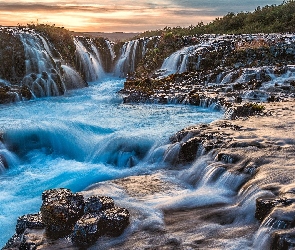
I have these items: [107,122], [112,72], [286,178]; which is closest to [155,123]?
[107,122]

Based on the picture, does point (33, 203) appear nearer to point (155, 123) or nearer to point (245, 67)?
point (155, 123)

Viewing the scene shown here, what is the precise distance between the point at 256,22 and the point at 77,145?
28.9m

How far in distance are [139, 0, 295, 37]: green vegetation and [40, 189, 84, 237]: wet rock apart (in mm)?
30665

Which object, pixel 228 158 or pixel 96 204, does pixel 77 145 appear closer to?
pixel 228 158

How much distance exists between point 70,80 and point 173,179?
19.2 m

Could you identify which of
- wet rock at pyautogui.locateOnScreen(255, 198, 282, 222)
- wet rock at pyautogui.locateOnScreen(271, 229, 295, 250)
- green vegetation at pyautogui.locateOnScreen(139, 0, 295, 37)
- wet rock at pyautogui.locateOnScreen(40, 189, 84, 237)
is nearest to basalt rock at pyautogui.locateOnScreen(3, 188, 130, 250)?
wet rock at pyautogui.locateOnScreen(40, 189, 84, 237)

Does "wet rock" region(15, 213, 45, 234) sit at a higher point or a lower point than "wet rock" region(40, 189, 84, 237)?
lower

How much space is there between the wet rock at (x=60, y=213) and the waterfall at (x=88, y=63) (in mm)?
25174

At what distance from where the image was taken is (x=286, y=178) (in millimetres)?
8555

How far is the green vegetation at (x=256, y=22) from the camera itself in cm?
3551

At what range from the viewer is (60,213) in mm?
7531

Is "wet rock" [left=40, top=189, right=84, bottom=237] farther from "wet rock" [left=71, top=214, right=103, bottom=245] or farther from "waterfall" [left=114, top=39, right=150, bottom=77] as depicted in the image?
"waterfall" [left=114, top=39, right=150, bottom=77]

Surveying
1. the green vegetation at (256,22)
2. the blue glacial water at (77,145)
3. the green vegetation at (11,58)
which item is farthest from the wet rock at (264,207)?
the green vegetation at (256,22)

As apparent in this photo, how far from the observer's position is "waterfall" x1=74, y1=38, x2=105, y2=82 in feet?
106
